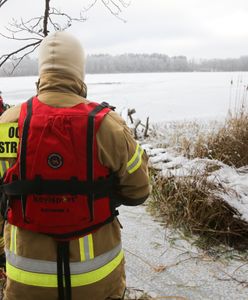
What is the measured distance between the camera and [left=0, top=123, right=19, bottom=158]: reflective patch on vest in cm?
127

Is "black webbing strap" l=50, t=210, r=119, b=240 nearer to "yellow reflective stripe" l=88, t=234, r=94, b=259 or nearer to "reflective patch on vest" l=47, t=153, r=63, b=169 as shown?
"yellow reflective stripe" l=88, t=234, r=94, b=259

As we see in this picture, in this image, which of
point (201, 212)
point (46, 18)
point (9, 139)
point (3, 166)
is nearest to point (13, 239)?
point (3, 166)

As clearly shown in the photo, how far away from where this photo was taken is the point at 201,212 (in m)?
3.19

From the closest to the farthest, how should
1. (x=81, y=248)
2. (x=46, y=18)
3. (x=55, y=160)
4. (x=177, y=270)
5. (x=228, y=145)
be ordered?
1. (x=55, y=160)
2. (x=81, y=248)
3. (x=177, y=270)
4. (x=46, y=18)
5. (x=228, y=145)

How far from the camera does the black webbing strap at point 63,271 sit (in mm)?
1250

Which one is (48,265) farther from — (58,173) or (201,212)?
(201,212)

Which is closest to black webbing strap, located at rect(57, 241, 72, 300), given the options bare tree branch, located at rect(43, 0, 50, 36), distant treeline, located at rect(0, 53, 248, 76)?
bare tree branch, located at rect(43, 0, 50, 36)

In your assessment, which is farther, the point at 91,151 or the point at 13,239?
the point at 13,239

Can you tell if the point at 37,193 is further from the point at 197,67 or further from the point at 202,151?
the point at 197,67

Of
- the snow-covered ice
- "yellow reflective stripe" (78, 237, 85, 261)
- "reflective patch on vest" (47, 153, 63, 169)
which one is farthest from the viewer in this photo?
the snow-covered ice

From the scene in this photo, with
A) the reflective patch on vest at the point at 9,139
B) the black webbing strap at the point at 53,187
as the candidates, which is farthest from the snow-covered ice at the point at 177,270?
the reflective patch on vest at the point at 9,139

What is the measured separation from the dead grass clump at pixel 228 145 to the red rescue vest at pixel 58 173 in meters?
3.46

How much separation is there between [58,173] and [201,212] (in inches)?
90.2

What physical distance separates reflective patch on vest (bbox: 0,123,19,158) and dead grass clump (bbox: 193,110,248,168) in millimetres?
3550
